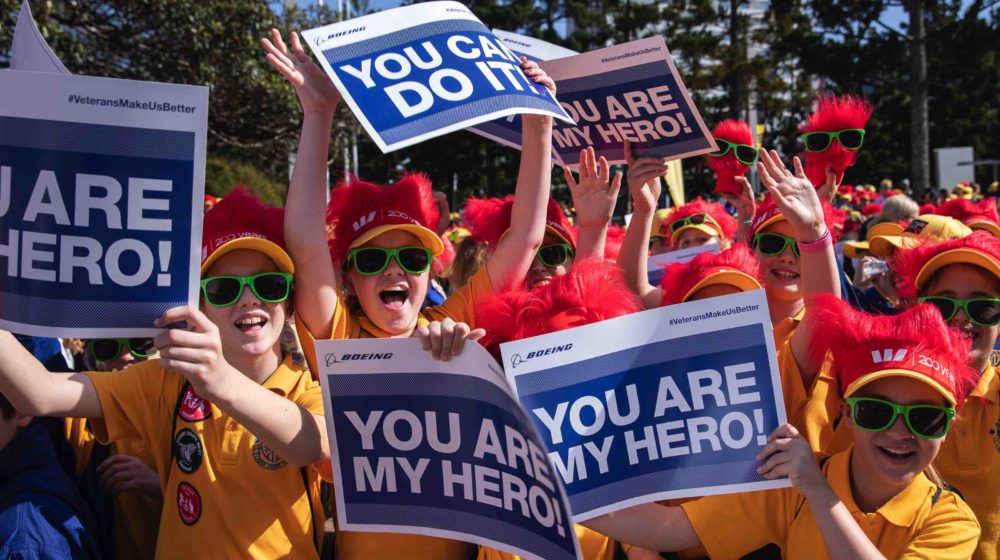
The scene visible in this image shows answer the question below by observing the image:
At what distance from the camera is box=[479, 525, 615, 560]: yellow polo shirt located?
2459 mm

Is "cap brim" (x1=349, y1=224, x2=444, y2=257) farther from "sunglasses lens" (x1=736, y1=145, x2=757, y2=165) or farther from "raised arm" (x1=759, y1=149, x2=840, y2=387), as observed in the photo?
"sunglasses lens" (x1=736, y1=145, x2=757, y2=165)

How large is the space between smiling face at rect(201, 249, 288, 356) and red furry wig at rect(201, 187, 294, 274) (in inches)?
1.2

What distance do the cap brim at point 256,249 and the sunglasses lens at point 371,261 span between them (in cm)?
38

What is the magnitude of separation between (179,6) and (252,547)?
993 cm

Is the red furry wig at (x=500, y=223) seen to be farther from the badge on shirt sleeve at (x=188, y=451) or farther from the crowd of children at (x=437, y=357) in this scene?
the badge on shirt sleeve at (x=188, y=451)

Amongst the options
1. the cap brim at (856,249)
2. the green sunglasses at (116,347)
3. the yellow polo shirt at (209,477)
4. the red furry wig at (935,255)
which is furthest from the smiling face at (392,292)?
the cap brim at (856,249)

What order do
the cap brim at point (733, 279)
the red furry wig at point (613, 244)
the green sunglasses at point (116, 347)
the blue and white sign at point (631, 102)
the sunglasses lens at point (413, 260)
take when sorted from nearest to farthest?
1. the cap brim at point (733, 279)
2. the sunglasses lens at point (413, 260)
3. the blue and white sign at point (631, 102)
4. the green sunglasses at point (116, 347)
5. the red furry wig at point (613, 244)

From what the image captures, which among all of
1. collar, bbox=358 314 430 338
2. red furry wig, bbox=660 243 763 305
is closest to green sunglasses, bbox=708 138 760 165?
red furry wig, bbox=660 243 763 305

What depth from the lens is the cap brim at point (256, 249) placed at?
2664 mm

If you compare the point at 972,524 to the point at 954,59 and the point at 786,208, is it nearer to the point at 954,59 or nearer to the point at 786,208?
the point at 786,208

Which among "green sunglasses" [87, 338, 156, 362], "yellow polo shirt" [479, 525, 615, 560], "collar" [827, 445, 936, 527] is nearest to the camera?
"collar" [827, 445, 936, 527]

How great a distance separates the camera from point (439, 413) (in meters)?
2.30

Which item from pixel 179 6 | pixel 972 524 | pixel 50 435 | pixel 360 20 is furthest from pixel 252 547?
pixel 179 6

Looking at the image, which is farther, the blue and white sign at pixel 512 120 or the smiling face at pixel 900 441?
the blue and white sign at pixel 512 120
